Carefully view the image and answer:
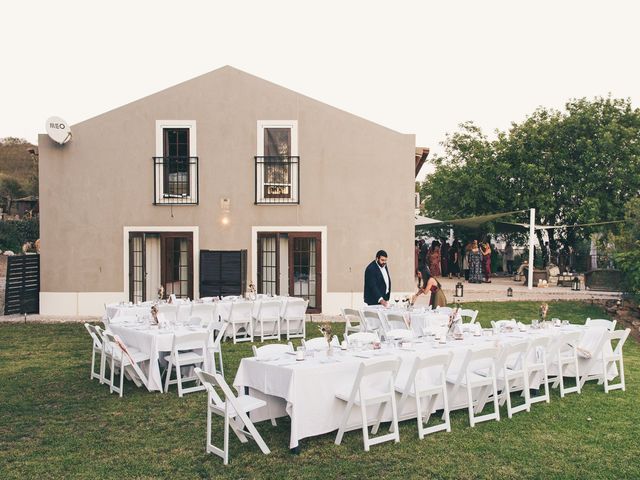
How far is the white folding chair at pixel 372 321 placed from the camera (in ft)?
34.4

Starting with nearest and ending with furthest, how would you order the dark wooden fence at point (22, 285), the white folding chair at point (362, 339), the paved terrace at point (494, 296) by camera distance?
the white folding chair at point (362, 339) → the paved terrace at point (494, 296) → the dark wooden fence at point (22, 285)

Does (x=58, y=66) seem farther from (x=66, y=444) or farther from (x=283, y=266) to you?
(x=66, y=444)

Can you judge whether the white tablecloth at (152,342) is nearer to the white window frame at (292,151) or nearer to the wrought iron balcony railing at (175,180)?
the wrought iron balcony railing at (175,180)

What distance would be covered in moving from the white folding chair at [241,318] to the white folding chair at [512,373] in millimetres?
5479

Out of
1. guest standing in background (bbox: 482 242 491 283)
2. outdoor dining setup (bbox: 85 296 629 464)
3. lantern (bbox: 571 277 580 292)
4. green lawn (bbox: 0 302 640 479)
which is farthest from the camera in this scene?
guest standing in background (bbox: 482 242 491 283)

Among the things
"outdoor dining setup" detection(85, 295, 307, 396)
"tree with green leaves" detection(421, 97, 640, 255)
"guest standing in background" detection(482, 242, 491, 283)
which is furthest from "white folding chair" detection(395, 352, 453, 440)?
"tree with green leaves" detection(421, 97, 640, 255)

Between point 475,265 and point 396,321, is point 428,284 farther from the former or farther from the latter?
point 475,265

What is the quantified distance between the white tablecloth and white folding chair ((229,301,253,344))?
305 centimetres

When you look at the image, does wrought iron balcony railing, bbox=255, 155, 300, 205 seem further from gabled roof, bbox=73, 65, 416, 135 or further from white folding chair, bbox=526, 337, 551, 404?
white folding chair, bbox=526, 337, 551, 404

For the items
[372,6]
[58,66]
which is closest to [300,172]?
[372,6]

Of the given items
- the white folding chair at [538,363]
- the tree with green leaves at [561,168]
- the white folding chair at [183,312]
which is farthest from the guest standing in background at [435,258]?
the white folding chair at [538,363]

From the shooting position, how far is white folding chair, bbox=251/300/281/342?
12.2 meters

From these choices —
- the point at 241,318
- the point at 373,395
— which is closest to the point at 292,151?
the point at 241,318

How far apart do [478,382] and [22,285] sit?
12.0 metres
